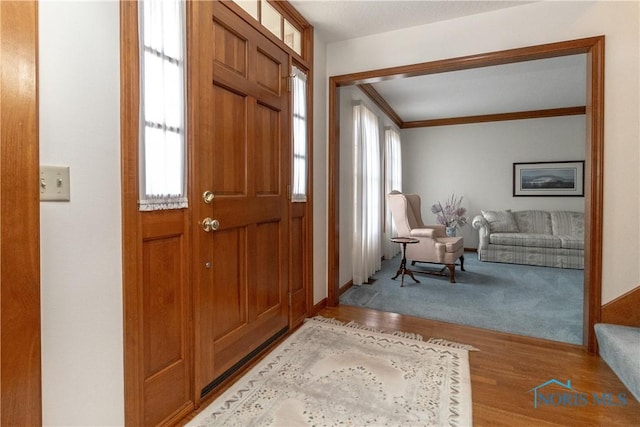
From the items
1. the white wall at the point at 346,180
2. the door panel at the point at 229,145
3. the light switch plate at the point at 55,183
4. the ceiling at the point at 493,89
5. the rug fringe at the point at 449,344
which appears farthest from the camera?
the ceiling at the point at 493,89

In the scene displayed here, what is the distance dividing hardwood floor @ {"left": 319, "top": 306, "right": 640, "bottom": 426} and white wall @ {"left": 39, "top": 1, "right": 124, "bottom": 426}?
1.68 metres

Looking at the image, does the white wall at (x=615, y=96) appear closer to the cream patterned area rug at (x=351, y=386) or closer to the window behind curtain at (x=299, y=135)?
the cream patterned area rug at (x=351, y=386)

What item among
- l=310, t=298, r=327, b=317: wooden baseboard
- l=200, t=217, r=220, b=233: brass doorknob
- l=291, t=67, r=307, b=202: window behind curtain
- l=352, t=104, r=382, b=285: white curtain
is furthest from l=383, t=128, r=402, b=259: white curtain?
l=200, t=217, r=220, b=233: brass doorknob

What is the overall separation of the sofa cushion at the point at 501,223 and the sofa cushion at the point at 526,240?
0.21m

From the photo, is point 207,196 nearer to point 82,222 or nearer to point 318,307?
point 82,222

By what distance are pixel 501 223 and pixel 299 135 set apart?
4569mm

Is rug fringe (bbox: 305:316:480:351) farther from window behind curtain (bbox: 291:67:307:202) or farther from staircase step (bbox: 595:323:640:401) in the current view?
window behind curtain (bbox: 291:67:307:202)

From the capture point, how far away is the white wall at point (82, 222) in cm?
104

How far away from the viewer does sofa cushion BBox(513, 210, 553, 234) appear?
563 cm

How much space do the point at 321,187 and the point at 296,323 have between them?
1.23 meters

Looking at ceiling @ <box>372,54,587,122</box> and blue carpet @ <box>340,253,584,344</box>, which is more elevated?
ceiling @ <box>372,54,587,122</box>

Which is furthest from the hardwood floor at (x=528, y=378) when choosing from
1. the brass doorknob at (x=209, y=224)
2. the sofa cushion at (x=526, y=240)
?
the sofa cushion at (x=526, y=240)

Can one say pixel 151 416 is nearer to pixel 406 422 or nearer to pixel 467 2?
pixel 406 422

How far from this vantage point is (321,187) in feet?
9.88
